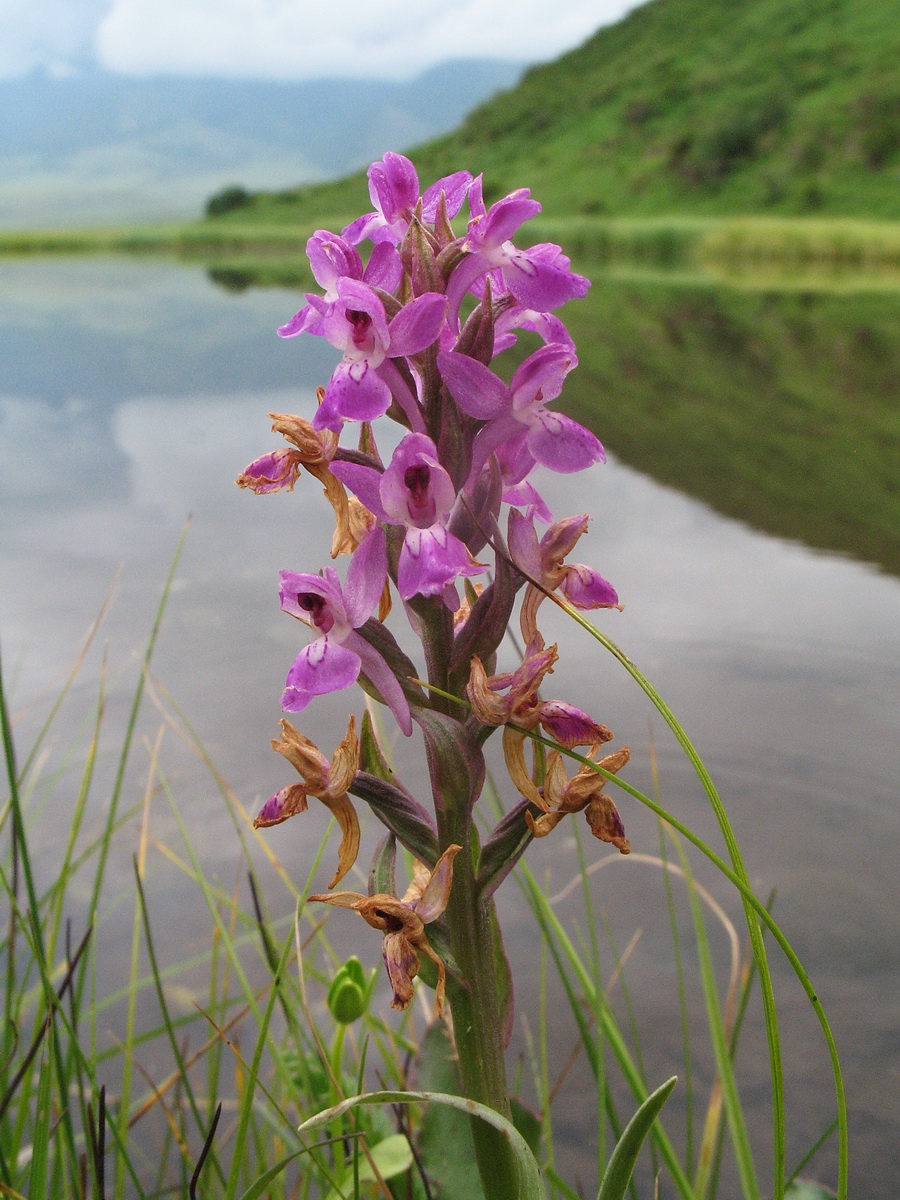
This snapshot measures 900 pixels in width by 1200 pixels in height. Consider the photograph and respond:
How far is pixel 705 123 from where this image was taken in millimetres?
62500

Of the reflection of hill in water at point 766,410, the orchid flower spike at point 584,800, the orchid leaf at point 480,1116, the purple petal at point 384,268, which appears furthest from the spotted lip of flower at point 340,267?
the reflection of hill in water at point 766,410

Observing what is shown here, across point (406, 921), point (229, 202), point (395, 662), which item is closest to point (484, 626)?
point (395, 662)

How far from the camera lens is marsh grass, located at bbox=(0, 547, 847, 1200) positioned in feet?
3.95

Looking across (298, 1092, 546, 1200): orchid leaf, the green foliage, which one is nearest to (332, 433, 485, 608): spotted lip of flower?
(298, 1092, 546, 1200): orchid leaf

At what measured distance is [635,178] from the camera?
196ft

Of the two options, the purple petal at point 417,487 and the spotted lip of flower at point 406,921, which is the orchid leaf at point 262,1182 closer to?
the spotted lip of flower at point 406,921

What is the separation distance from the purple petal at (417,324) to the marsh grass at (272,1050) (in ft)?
1.30

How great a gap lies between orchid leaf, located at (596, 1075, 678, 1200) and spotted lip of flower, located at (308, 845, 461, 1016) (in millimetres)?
223

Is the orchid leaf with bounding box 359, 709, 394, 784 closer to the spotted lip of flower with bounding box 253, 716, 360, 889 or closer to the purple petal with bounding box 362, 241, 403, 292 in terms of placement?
the spotted lip of flower with bounding box 253, 716, 360, 889

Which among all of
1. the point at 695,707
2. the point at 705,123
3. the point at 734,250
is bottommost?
the point at 695,707

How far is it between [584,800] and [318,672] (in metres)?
0.34

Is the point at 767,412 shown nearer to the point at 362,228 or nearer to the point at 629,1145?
the point at 362,228

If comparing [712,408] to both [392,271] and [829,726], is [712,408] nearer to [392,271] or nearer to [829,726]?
[829,726]

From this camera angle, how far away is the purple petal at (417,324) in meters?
1.08
